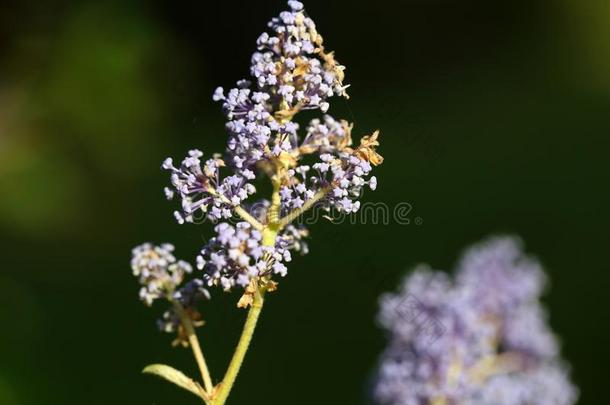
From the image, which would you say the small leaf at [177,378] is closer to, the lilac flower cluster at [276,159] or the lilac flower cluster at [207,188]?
the lilac flower cluster at [276,159]

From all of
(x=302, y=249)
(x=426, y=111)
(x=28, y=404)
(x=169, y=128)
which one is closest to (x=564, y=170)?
(x=426, y=111)

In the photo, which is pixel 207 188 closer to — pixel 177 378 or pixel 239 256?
pixel 239 256

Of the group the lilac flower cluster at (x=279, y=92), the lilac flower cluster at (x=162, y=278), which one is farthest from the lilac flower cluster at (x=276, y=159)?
the lilac flower cluster at (x=162, y=278)

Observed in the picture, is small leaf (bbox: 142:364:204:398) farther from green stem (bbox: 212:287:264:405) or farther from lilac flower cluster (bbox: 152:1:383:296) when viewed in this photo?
lilac flower cluster (bbox: 152:1:383:296)

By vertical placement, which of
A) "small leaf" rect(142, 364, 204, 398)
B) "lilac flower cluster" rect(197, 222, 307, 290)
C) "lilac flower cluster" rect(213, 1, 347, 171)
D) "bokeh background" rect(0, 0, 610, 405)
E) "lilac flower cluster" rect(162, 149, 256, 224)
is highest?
"bokeh background" rect(0, 0, 610, 405)

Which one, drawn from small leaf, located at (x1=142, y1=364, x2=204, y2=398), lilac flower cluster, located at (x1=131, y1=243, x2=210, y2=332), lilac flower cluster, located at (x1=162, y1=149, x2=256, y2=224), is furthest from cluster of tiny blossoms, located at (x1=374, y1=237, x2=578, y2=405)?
lilac flower cluster, located at (x1=162, y1=149, x2=256, y2=224)

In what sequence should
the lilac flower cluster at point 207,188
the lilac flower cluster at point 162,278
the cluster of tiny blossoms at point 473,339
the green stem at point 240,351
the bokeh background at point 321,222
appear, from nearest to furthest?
the green stem at point 240,351, the lilac flower cluster at point 207,188, the lilac flower cluster at point 162,278, the cluster of tiny blossoms at point 473,339, the bokeh background at point 321,222
